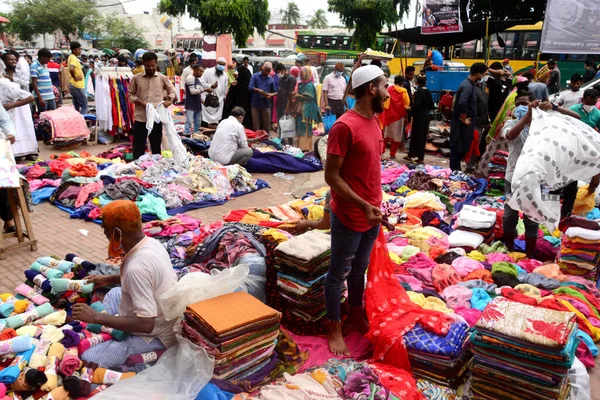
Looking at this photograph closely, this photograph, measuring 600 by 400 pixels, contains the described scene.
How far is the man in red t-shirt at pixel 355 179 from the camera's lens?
10.2 ft

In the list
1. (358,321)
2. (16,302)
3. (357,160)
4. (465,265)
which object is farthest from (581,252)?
(16,302)

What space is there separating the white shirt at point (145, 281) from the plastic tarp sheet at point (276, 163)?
6.22 metres

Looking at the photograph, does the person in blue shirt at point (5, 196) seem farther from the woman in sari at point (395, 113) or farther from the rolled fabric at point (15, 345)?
the woman in sari at point (395, 113)

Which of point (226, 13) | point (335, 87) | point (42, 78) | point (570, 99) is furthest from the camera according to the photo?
point (226, 13)

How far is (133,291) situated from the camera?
2.93 meters

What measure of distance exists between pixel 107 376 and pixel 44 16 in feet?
171

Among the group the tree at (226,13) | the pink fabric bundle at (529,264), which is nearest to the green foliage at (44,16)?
the tree at (226,13)

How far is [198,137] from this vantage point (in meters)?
10.5

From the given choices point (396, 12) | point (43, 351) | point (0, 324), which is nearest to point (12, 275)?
point (0, 324)

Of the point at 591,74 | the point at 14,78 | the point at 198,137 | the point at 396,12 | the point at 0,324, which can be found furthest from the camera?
the point at 396,12

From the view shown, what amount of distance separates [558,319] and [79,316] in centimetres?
296

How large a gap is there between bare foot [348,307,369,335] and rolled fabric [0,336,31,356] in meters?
2.28

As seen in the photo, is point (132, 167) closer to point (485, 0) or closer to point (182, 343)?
point (182, 343)

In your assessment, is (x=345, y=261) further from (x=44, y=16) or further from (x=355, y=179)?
(x=44, y=16)
